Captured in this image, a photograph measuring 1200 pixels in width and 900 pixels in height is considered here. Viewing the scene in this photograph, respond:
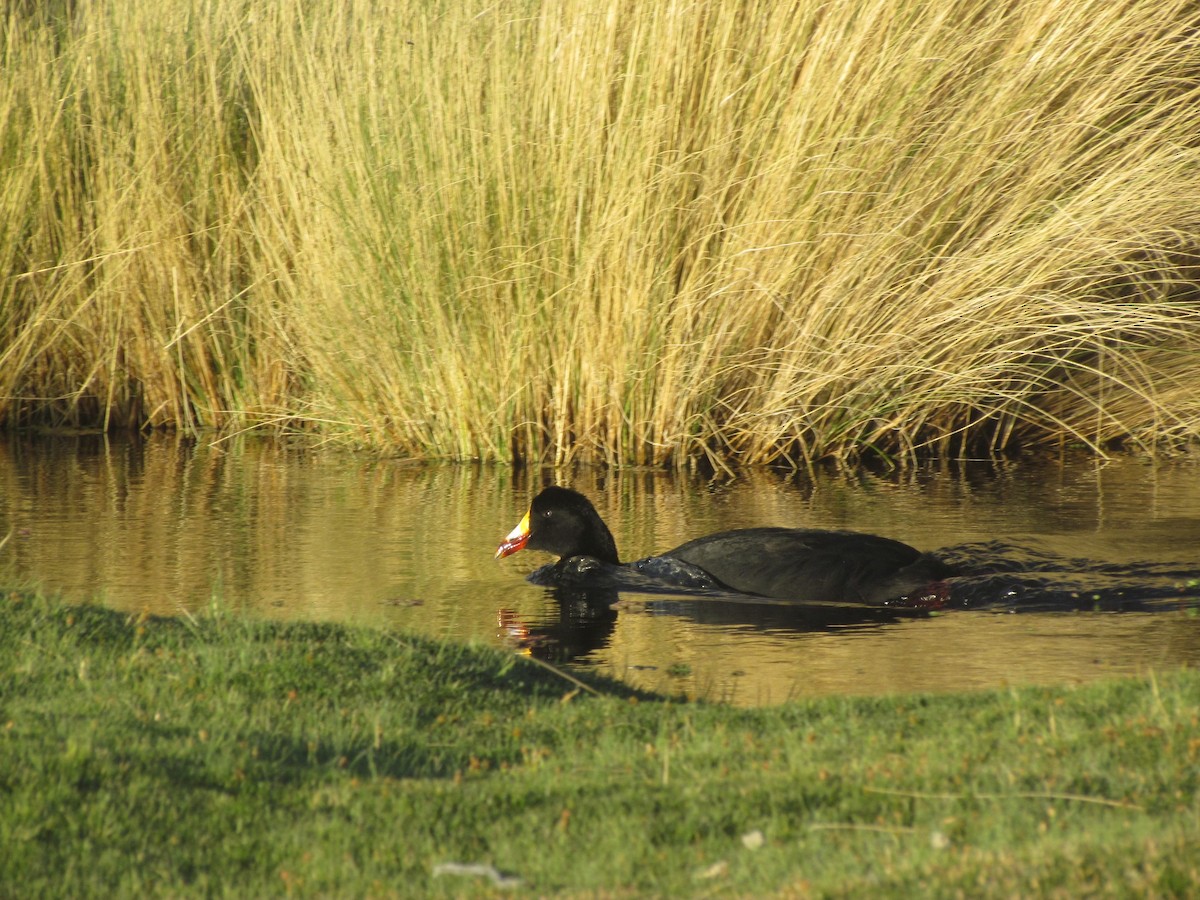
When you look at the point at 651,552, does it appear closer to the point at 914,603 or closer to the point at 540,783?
the point at 914,603

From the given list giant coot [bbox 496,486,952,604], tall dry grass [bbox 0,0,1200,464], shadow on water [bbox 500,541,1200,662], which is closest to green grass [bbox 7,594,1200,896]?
shadow on water [bbox 500,541,1200,662]

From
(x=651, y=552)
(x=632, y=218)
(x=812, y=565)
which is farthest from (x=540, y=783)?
(x=632, y=218)

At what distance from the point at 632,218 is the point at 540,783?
19.8 feet

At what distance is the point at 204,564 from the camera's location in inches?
322

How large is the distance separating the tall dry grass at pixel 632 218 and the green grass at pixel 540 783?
5.02 meters

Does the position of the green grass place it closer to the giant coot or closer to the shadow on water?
the shadow on water

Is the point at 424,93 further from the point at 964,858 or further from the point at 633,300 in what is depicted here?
the point at 964,858

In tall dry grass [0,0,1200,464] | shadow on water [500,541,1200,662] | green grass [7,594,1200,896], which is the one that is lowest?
green grass [7,594,1200,896]

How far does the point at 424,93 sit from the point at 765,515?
357cm

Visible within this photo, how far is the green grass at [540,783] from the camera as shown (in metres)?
3.64

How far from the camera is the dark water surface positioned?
6.61 metres

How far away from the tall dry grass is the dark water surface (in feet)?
1.91

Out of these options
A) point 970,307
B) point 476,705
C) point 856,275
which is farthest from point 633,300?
point 476,705

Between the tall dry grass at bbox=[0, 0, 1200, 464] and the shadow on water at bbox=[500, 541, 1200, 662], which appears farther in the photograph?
the tall dry grass at bbox=[0, 0, 1200, 464]
